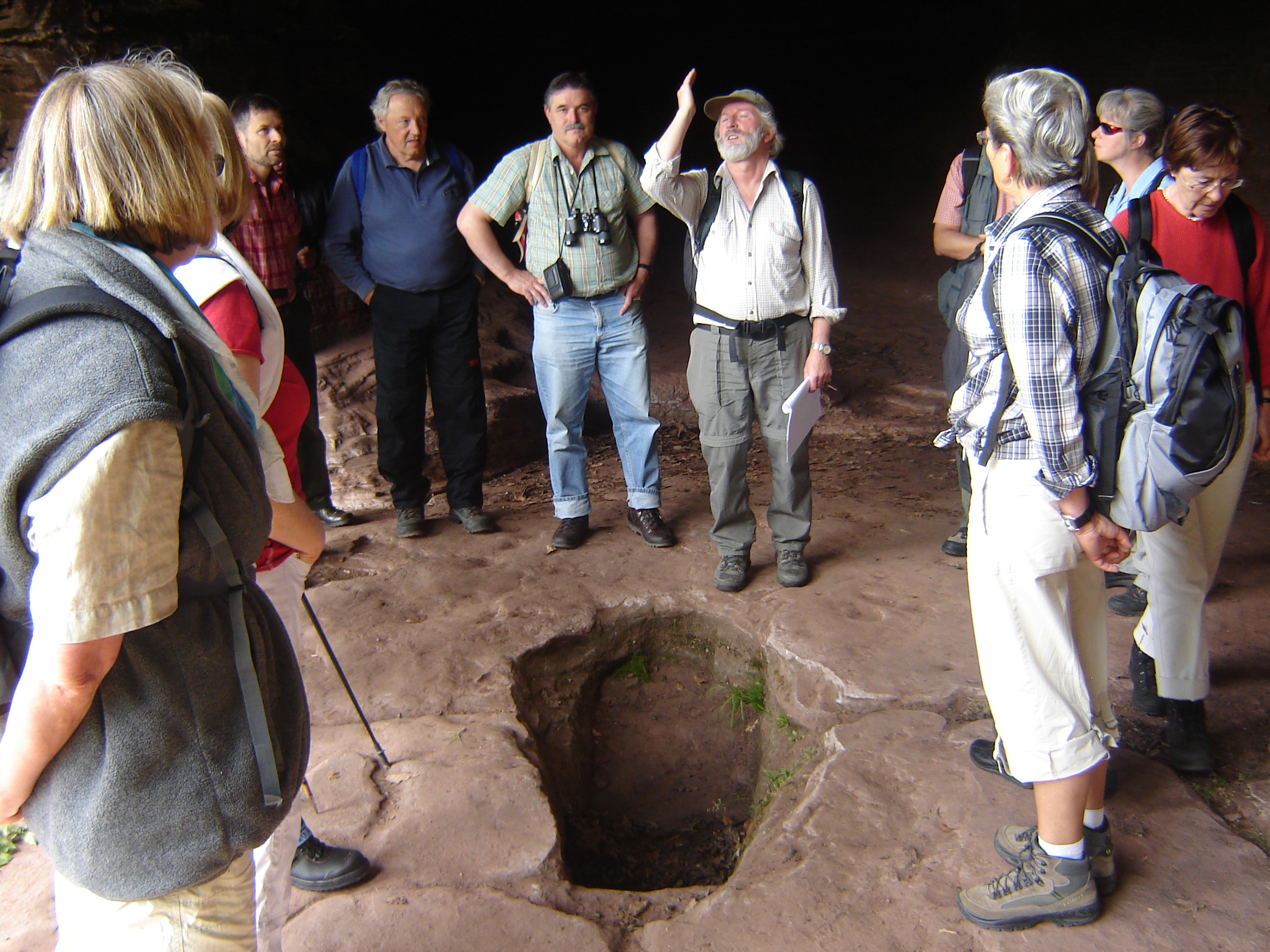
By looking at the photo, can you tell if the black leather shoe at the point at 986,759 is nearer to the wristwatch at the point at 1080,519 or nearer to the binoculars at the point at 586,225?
the wristwatch at the point at 1080,519

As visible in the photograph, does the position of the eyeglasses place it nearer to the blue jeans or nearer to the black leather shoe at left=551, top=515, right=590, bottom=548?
the blue jeans

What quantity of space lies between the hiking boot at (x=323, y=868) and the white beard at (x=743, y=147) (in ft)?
8.67

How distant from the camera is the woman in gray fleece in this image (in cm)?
110

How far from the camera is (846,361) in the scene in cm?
711

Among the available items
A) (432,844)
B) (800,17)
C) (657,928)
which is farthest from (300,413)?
(800,17)

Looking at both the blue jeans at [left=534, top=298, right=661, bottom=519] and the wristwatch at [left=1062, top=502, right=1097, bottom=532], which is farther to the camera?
the blue jeans at [left=534, top=298, right=661, bottom=519]

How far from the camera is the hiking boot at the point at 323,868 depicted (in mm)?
2275

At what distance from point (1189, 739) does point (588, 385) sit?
2713 millimetres

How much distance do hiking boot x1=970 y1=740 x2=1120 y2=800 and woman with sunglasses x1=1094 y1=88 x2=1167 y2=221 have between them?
67.0 inches

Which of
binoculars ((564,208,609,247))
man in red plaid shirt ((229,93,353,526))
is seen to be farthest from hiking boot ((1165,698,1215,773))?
man in red plaid shirt ((229,93,353,526))

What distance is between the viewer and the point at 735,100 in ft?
11.4

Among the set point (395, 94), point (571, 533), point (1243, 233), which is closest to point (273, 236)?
point (395, 94)

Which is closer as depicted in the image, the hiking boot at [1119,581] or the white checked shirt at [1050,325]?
the white checked shirt at [1050,325]

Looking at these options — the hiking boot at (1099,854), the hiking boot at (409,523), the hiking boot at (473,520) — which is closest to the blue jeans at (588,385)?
the hiking boot at (473,520)
